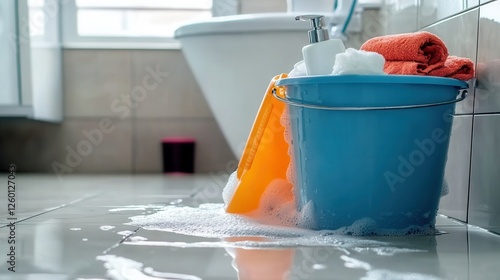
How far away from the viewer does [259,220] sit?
95 centimetres

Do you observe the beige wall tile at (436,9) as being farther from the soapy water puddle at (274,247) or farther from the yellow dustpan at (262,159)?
the soapy water puddle at (274,247)

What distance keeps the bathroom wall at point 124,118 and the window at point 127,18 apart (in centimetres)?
9

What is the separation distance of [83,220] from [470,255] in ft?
2.07

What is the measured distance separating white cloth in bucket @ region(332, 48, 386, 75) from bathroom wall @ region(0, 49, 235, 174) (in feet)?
5.35

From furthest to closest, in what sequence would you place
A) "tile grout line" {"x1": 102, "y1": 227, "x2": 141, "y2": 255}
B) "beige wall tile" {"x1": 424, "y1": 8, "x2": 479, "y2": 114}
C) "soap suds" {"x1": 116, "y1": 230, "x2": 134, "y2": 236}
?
"beige wall tile" {"x1": 424, "y1": 8, "x2": 479, "y2": 114} < "soap suds" {"x1": 116, "y1": 230, "x2": 134, "y2": 236} < "tile grout line" {"x1": 102, "y1": 227, "x2": 141, "y2": 255}

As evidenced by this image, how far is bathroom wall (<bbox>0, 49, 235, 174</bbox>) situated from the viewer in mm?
2363

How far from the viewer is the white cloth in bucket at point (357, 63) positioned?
767mm

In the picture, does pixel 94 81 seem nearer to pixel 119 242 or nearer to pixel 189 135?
pixel 189 135

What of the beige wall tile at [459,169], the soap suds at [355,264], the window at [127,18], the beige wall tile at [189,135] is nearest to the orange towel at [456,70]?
the beige wall tile at [459,169]

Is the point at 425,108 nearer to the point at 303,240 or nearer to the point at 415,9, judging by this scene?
Result: the point at 303,240

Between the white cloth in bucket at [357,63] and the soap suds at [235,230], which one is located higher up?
the white cloth in bucket at [357,63]

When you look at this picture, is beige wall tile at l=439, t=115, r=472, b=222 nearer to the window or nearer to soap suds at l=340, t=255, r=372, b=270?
soap suds at l=340, t=255, r=372, b=270

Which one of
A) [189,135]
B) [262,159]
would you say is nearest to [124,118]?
[189,135]

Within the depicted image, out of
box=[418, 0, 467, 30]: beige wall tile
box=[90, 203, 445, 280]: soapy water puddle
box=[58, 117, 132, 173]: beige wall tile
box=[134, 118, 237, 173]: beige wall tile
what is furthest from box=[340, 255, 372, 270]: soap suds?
box=[58, 117, 132, 173]: beige wall tile
